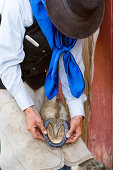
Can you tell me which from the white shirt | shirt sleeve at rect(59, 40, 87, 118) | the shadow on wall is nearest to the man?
the white shirt

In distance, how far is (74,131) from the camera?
95.9 inches

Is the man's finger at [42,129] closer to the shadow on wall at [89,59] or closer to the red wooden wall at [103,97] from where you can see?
the shadow on wall at [89,59]

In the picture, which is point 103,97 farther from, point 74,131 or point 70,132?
point 70,132

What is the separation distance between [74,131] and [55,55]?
1.71 feet

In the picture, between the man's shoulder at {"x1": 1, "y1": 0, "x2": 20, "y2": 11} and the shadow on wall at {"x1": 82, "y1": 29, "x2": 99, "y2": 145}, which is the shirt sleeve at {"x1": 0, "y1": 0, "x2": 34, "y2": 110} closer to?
the man's shoulder at {"x1": 1, "y1": 0, "x2": 20, "y2": 11}

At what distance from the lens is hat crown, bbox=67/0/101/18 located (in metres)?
2.06

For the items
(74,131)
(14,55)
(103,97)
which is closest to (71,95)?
(74,131)

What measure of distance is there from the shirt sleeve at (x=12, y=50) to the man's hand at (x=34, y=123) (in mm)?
44

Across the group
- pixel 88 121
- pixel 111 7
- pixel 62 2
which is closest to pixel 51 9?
pixel 62 2

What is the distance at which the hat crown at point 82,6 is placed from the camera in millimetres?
2059

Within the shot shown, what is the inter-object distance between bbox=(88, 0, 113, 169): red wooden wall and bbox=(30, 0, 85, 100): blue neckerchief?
3.16 ft

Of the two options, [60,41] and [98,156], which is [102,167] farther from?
[60,41]

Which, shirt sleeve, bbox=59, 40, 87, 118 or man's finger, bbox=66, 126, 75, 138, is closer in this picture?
man's finger, bbox=66, 126, 75, 138

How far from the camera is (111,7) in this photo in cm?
324
